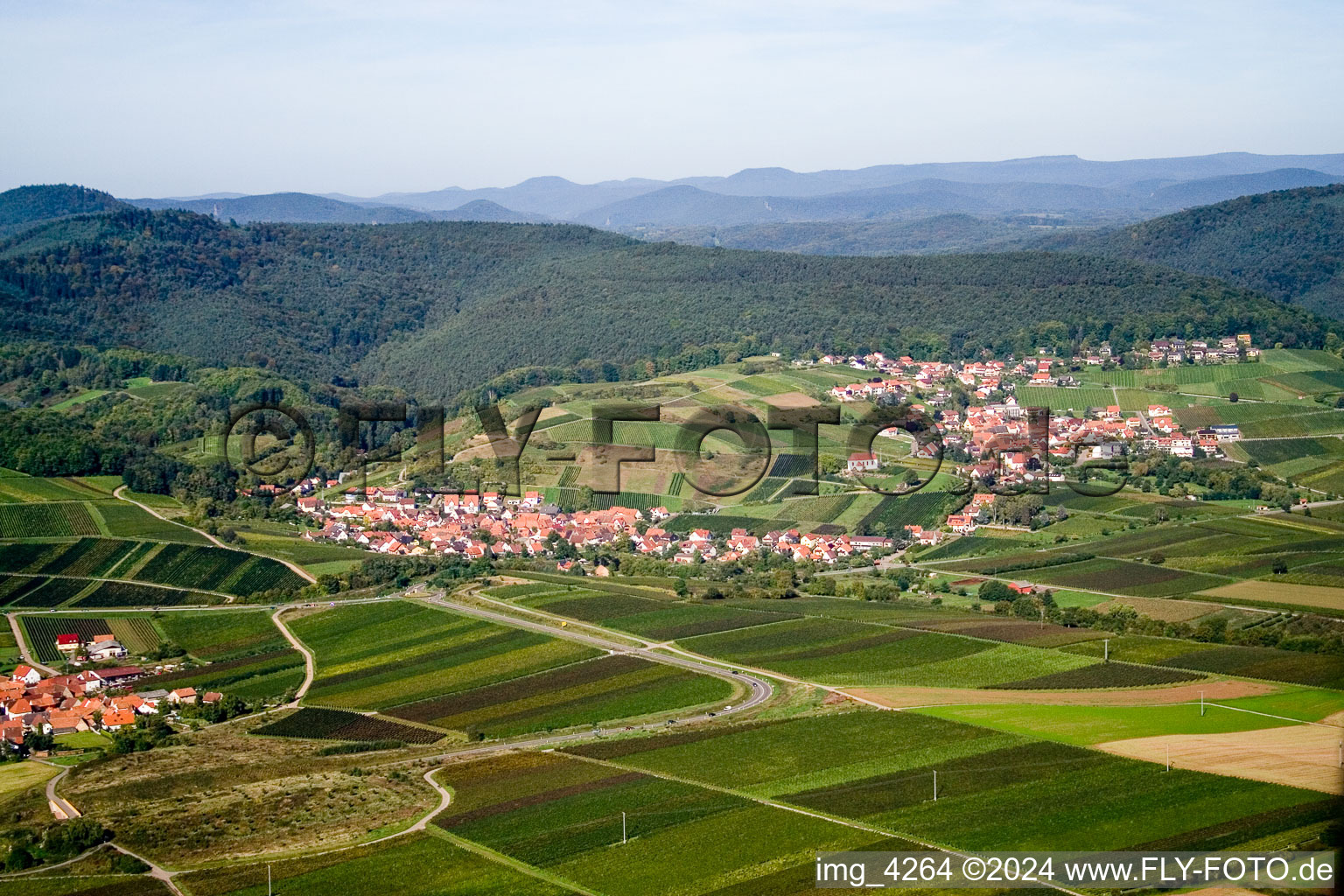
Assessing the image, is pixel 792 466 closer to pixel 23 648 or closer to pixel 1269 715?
pixel 23 648

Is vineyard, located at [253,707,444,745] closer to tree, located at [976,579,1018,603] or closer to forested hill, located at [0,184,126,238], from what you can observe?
tree, located at [976,579,1018,603]

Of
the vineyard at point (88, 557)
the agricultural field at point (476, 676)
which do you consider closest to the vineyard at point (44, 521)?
the vineyard at point (88, 557)

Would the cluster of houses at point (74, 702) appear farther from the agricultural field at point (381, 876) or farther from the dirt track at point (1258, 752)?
the dirt track at point (1258, 752)

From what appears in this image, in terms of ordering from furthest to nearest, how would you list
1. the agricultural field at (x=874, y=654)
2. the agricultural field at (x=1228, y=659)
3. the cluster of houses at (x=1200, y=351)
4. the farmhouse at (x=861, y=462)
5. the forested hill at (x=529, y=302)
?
1. the forested hill at (x=529, y=302)
2. the cluster of houses at (x=1200, y=351)
3. the farmhouse at (x=861, y=462)
4. the agricultural field at (x=874, y=654)
5. the agricultural field at (x=1228, y=659)

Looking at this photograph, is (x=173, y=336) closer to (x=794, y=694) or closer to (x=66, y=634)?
(x=66, y=634)

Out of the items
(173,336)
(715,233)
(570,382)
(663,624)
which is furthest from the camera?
(715,233)

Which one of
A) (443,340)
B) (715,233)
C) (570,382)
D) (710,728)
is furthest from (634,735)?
(715,233)
